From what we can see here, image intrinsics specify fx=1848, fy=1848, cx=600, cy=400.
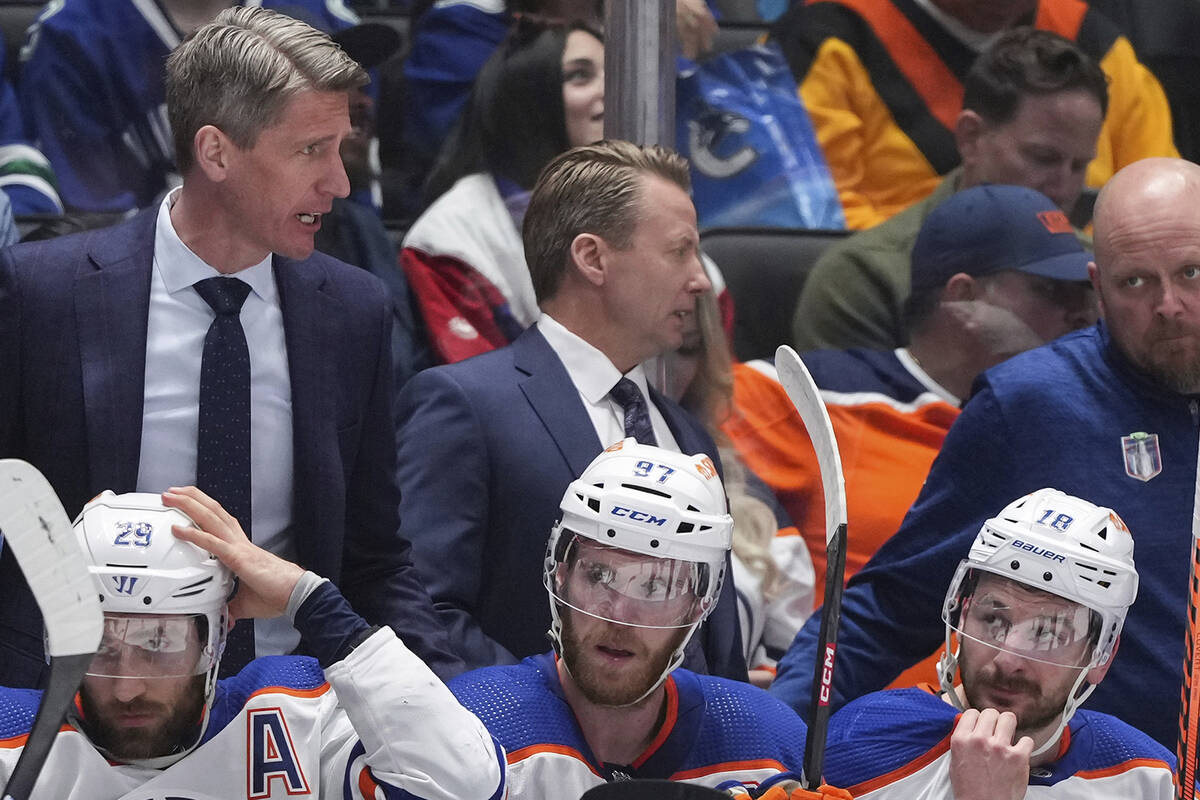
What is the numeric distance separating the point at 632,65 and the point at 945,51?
Result: 1.22m

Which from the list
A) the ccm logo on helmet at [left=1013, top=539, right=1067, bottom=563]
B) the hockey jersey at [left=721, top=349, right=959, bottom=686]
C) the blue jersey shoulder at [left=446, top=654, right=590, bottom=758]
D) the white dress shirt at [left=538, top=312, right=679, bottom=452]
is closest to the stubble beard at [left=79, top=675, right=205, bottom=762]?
the blue jersey shoulder at [left=446, top=654, right=590, bottom=758]

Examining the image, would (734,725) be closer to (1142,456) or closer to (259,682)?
(259,682)

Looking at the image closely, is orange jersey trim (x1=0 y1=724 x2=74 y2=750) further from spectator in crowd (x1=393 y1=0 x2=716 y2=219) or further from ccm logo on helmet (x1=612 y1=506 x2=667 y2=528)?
spectator in crowd (x1=393 y1=0 x2=716 y2=219)

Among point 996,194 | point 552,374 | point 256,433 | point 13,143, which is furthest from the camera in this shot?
point 996,194

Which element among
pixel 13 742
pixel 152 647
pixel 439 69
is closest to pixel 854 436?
pixel 439 69

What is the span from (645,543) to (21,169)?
63.0 inches

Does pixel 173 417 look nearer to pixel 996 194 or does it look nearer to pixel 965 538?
pixel 965 538

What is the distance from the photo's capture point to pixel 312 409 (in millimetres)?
2346

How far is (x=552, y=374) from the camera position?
2.65 metres

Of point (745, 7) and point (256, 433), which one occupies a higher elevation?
point (745, 7)

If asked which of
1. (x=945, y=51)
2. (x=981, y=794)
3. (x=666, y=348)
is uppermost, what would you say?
(x=945, y=51)

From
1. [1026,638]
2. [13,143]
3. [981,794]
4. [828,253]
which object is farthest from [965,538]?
[13,143]

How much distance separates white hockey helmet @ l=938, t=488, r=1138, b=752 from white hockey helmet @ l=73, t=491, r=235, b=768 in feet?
3.03

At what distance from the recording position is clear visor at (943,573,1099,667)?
2.29m
